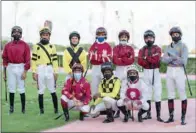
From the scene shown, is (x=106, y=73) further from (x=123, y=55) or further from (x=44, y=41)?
(x=44, y=41)

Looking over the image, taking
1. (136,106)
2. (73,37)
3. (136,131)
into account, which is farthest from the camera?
(73,37)

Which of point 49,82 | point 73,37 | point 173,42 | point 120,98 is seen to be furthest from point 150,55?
point 49,82

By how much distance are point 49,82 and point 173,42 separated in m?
2.74

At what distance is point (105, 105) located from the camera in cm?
789

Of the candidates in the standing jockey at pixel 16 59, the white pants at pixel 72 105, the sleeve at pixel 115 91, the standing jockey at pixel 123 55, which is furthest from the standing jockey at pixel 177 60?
the standing jockey at pixel 16 59

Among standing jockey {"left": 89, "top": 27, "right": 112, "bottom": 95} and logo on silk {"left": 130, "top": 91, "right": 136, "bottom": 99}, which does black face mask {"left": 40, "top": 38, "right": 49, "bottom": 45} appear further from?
logo on silk {"left": 130, "top": 91, "right": 136, "bottom": 99}

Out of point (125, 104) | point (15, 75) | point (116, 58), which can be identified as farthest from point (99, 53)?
point (15, 75)

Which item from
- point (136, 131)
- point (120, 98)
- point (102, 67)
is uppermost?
point (102, 67)

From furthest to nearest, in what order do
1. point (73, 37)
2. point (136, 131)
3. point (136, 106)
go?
point (73, 37) → point (136, 106) → point (136, 131)

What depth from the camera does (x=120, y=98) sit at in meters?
7.93

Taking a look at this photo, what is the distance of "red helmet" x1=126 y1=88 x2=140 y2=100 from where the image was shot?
7.91 metres

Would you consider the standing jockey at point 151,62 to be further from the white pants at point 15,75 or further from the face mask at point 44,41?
the white pants at point 15,75

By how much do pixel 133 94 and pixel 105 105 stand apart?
0.59m

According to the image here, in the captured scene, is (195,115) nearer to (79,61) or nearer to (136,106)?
(136,106)
